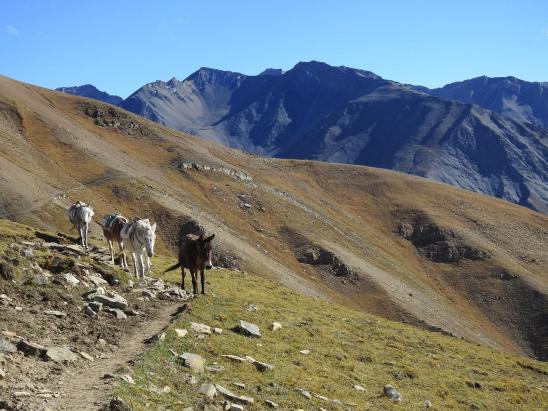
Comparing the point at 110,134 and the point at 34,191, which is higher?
the point at 110,134

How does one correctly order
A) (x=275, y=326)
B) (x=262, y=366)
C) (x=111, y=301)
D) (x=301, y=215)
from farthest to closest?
(x=301, y=215) < (x=275, y=326) < (x=111, y=301) < (x=262, y=366)

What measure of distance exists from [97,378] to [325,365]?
324 inches

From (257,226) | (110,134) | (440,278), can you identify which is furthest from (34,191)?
(440,278)

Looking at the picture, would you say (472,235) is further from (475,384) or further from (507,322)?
(475,384)

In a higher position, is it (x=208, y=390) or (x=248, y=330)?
(x=208, y=390)

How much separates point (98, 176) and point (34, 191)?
1803cm

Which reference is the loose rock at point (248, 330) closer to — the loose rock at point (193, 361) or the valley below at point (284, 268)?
the valley below at point (284, 268)

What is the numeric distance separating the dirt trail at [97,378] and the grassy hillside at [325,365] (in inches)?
17.0

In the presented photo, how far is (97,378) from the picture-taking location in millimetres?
12406

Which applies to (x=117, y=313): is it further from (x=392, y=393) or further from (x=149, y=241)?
(x=392, y=393)

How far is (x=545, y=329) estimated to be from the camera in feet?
286

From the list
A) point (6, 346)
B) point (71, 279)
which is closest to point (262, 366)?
point (6, 346)

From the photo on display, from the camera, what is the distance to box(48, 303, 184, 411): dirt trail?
11.0 m

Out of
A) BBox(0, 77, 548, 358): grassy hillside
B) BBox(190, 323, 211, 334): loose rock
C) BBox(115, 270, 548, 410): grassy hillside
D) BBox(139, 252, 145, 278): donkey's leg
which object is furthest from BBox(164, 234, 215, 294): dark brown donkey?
BBox(0, 77, 548, 358): grassy hillside
